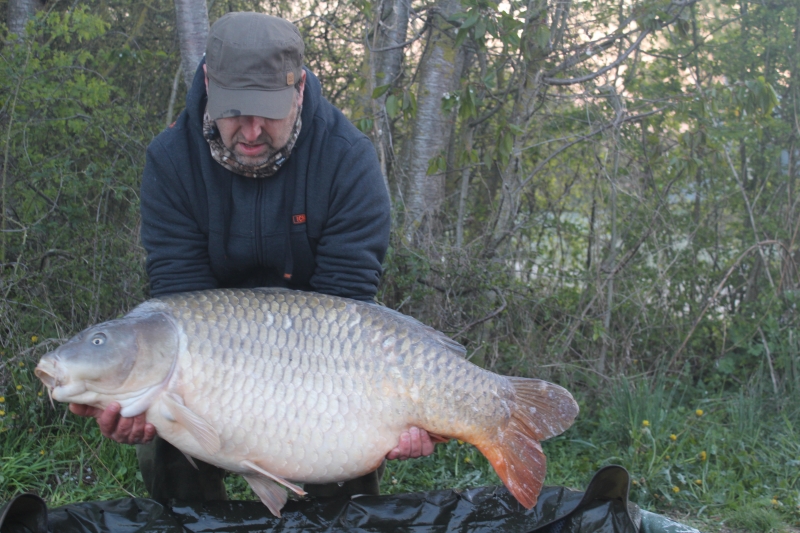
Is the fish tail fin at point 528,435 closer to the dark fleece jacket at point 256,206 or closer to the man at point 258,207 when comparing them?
the man at point 258,207

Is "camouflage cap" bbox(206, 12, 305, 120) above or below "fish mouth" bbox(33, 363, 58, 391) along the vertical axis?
above

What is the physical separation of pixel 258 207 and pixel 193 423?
56 cm

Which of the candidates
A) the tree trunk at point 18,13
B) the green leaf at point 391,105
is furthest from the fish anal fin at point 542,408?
the tree trunk at point 18,13

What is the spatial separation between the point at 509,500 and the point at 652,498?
2.44ft

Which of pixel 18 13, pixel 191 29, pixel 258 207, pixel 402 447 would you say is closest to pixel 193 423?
pixel 402 447

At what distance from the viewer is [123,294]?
2816mm

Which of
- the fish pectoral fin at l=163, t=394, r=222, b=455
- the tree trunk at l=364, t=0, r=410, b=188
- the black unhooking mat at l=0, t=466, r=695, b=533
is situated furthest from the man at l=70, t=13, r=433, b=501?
the tree trunk at l=364, t=0, r=410, b=188

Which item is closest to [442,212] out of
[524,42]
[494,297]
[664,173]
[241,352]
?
[494,297]

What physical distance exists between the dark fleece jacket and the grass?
818mm

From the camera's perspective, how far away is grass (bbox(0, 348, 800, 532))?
2.34 meters

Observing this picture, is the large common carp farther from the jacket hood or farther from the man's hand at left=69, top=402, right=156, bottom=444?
the jacket hood

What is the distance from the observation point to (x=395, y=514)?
1.89 metres

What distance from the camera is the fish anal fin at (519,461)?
1.68 m

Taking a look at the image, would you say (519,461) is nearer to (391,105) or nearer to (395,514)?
(395,514)
